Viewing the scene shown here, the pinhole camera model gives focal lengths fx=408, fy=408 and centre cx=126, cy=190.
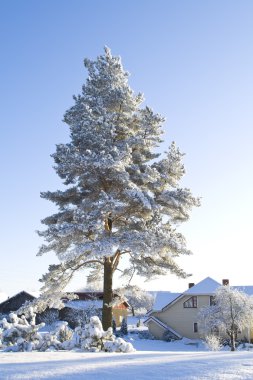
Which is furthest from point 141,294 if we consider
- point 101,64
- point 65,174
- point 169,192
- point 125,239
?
point 101,64

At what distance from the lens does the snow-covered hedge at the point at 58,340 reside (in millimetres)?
14781

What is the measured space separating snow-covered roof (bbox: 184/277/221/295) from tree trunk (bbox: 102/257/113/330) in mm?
30392

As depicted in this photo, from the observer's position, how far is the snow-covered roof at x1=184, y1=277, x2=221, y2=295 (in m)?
48.4

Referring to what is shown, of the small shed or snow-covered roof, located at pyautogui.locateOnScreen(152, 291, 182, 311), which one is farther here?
the small shed

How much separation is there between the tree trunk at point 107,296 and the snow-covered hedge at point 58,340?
3320 millimetres

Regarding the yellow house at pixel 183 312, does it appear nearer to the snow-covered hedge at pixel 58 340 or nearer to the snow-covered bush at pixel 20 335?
the snow-covered hedge at pixel 58 340

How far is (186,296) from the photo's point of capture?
5025cm

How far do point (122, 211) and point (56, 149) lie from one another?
4722 mm

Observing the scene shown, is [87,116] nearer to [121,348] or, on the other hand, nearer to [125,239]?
[125,239]

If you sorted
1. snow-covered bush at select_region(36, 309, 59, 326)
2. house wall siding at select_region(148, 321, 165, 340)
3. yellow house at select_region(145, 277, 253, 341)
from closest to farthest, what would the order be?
yellow house at select_region(145, 277, 253, 341) < house wall siding at select_region(148, 321, 165, 340) < snow-covered bush at select_region(36, 309, 59, 326)

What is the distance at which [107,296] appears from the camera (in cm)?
1986

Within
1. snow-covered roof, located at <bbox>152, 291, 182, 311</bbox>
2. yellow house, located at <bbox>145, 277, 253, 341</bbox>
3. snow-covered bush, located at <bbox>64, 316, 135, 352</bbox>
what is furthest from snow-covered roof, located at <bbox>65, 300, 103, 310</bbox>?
snow-covered bush, located at <bbox>64, 316, 135, 352</bbox>

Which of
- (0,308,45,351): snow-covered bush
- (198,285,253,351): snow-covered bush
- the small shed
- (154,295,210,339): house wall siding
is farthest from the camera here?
the small shed

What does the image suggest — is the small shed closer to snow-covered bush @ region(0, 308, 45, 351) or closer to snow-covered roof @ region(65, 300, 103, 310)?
snow-covered roof @ region(65, 300, 103, 310)
